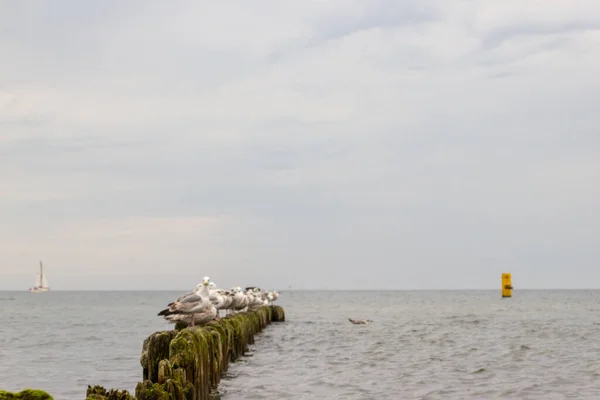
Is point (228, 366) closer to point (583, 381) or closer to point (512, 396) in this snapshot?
point (512, 396)

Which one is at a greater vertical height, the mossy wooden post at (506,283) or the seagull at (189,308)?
the seagull at (189,308)

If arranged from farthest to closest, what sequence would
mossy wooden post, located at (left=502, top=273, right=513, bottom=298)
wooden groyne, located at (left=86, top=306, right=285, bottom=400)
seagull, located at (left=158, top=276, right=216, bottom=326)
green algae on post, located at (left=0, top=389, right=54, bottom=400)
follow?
mossy wooden post, located at (left=502, top=273, right=513, bottom=298)
seagull, located at (left=158, top=276, right=216, bottom=326)
wooden groyne, located at (left=86, top=306, right=285, bottom=400)
green algae on post, located at (left=0, top=389, right=54, bottom=400)

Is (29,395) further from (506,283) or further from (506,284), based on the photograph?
(506,284)

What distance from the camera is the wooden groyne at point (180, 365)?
1062cm

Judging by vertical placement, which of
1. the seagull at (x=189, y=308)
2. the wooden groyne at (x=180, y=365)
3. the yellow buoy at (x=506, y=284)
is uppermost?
the seagull at (x=189, y=308)

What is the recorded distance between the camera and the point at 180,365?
12836mm

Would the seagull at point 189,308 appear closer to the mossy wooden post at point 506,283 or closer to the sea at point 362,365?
the sea at point 362,365

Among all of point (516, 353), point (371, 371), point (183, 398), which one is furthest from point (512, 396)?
point (516, 353)

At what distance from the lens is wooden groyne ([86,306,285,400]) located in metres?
10.6

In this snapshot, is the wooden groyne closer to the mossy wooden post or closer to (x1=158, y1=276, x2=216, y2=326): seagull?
(x1=158, y1=276, x2=216, y2=326): seagull

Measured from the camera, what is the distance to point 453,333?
41.1 m

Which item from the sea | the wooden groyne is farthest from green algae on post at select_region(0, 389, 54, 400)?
the sea

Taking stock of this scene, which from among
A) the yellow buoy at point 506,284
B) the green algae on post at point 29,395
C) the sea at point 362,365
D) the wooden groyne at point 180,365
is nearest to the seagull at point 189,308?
the wooden groyne at point 180,365

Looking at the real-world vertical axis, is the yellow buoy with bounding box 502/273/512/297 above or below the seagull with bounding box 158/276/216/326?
below
